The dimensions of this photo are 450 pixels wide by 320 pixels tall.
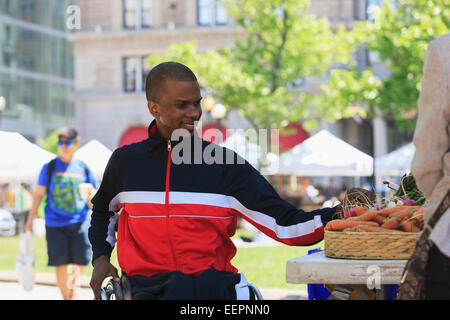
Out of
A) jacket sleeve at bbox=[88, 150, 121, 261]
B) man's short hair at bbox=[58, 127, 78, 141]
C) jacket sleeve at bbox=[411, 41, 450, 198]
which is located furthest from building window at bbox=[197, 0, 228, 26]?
jacket sleeve at bbox=[411, 41, 450, 198]

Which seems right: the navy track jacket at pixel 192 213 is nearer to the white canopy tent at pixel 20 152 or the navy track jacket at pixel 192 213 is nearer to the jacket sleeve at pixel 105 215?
A: the jacket sleeve at pixel 105 215

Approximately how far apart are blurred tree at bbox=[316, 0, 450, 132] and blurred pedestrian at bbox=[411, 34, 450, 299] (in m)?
19.6

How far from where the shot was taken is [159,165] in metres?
3.73

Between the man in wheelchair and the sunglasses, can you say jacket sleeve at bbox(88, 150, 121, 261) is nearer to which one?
the man in wheelchair

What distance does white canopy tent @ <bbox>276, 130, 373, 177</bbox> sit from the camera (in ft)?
68.6

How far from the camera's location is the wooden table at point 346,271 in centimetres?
350

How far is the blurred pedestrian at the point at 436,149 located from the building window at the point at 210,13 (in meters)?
37.5

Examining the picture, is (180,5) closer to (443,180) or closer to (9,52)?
(9,52)

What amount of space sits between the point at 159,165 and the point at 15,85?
206 feet

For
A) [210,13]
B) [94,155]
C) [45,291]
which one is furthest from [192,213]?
[210,13]

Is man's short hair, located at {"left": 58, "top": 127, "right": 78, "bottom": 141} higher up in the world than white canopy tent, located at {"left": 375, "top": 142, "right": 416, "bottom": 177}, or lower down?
higher up

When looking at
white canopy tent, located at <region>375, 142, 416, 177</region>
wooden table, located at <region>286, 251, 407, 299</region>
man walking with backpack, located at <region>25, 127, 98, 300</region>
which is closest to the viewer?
wooden table, located at <region>286, 251, 407, 299</region>

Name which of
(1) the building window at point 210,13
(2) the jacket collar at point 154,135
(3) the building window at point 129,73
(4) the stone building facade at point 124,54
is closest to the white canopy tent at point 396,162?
(4) the stone building facade at point 124,54
